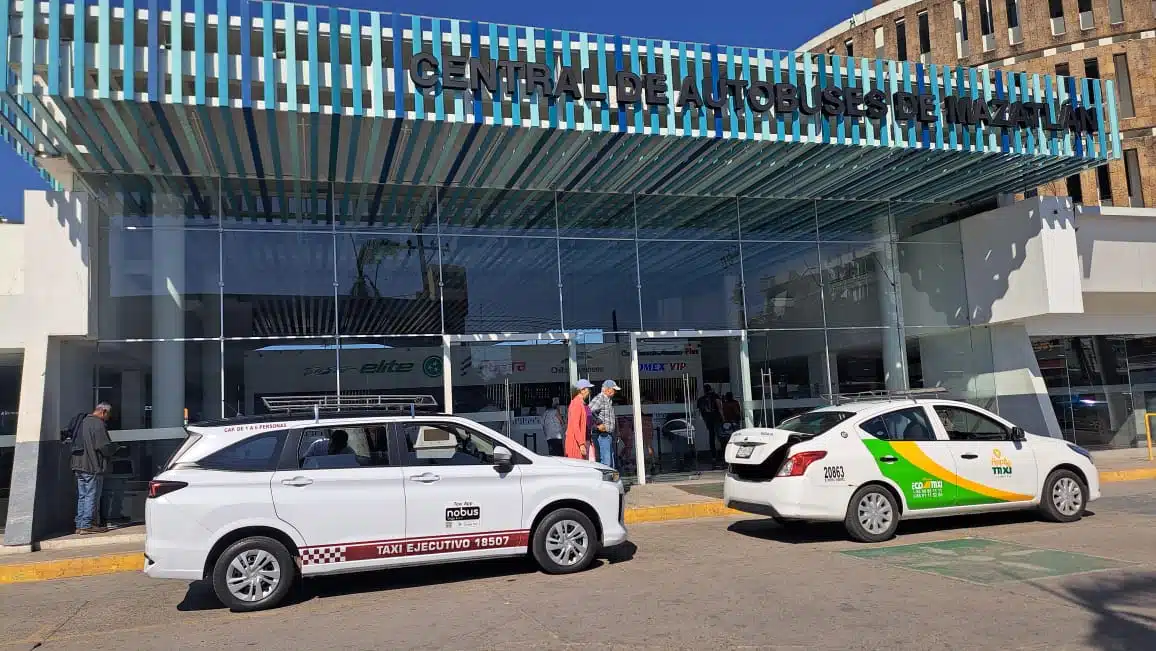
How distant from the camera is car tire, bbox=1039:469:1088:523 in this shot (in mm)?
10375

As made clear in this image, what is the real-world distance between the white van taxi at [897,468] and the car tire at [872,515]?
0.4 inches

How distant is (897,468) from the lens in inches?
379

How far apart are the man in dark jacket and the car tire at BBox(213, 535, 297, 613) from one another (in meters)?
5.71

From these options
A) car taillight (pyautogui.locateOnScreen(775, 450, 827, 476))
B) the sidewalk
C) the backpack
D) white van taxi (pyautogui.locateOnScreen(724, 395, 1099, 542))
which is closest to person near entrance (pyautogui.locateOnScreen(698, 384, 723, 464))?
the sidewalk

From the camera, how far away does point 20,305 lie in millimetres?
12211

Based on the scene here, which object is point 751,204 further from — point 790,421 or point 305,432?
point 305,432

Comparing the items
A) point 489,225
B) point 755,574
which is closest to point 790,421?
point 755,574

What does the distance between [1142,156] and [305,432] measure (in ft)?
147

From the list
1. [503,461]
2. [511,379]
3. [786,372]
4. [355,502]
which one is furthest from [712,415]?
[355,502]

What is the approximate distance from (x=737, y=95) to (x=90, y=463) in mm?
10465

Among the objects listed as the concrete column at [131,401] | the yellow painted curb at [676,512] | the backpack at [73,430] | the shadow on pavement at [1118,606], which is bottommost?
the shadow on pavement at [1118,606]

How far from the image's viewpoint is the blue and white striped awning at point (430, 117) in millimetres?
10477

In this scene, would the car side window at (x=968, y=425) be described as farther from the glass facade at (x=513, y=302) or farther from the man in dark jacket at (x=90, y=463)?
the man in dark jacket at (x=90, y=463)

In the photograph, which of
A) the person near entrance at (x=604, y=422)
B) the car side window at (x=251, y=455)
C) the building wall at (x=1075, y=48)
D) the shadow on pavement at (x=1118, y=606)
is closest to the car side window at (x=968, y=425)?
the shadow on pavement at (x=1118, y=606)
